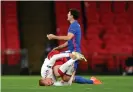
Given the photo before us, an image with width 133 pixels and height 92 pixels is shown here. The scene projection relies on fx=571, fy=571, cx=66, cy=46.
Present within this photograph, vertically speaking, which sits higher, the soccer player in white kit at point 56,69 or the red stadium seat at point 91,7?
the red stadium seat at point 91,7

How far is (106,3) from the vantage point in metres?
25.5

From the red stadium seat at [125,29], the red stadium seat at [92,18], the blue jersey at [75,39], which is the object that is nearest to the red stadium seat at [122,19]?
the red stadium seat at [125,29]

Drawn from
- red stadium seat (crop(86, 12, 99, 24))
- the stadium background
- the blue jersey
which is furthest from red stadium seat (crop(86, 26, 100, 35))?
the blue jersey

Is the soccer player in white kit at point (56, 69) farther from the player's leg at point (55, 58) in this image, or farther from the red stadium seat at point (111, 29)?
the red stadium seat at point (111, 29)

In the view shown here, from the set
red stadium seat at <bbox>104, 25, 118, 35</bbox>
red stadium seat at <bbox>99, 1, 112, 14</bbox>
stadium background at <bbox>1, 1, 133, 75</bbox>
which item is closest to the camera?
stadium background at <bbox>1, 1, 133, 75</bbox>

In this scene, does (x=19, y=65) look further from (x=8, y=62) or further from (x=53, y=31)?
(x=53, y=31)

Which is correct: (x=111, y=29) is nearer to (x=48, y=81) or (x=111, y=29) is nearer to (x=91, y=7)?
(x=91, y=7)

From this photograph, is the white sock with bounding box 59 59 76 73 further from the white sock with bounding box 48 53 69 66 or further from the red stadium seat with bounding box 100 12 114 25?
the red stadium seat with bounding box 100 12 114 25

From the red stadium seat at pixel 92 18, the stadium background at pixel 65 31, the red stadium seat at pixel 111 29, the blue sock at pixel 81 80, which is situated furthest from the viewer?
the red stadium seat at pixel 92 18

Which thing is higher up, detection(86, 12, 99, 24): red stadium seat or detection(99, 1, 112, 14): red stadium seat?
detection(99, 1, 112, 14): red stadium seat

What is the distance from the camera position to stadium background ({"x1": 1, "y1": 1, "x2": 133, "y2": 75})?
24219mm

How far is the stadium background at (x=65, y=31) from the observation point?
79.5 feet

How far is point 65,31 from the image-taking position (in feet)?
81.4

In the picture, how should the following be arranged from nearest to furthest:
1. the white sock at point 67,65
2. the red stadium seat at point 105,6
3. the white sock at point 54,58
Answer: the white sock at point 67,65
the white sock at point 54,58
the red stadium seat at point 105,6
